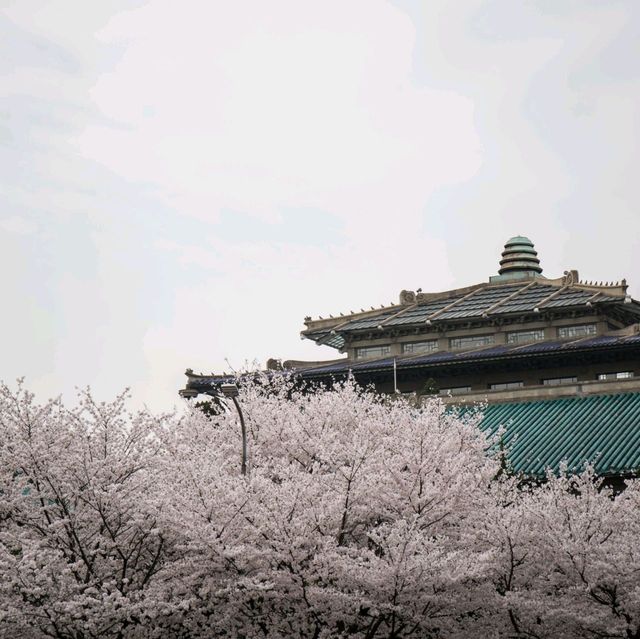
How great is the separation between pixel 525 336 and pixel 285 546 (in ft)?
124

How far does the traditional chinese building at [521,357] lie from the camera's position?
56.9 metres

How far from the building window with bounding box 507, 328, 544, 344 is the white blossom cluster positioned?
29849 mm

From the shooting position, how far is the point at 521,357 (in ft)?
220

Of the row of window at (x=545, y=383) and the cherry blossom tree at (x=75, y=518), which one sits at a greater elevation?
the row of window at (x=545, y=383)

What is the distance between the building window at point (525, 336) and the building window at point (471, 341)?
1.10 meters

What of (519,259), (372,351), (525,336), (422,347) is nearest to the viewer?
(525,336)

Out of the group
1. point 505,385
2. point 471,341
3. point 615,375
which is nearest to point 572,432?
point 615,375

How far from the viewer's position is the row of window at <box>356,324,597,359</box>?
235 ft

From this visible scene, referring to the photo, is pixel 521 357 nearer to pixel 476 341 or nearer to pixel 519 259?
pixel 476 341

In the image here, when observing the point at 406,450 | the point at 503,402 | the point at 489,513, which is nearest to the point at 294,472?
the point at 406,450

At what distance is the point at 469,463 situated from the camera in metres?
44.9

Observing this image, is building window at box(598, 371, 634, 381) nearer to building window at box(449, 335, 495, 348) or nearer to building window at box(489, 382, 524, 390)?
building window at box(489, 382, 524, 390)

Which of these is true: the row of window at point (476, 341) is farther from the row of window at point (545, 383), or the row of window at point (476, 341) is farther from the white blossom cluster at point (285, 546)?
the white blossom cluster at point (285, 546)

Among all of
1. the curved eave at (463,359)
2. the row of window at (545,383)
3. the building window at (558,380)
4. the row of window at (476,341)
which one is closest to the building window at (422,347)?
the row of window at (476,341)
